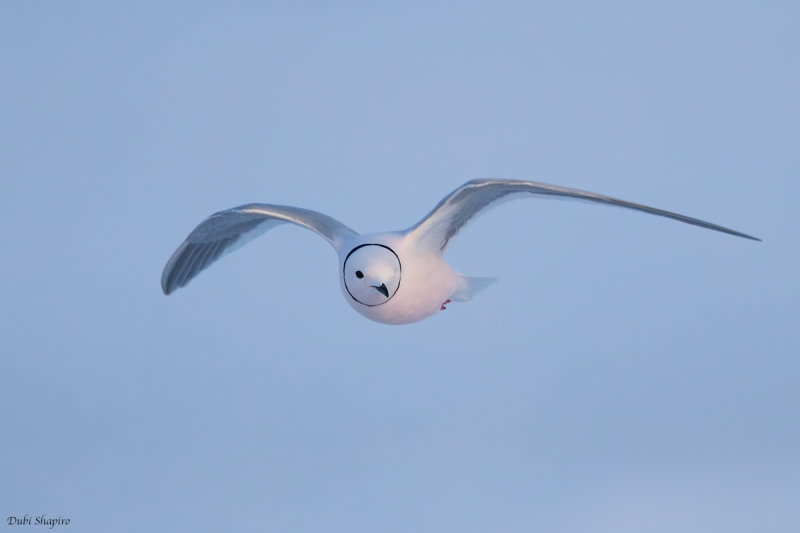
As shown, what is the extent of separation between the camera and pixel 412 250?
24.1 ft

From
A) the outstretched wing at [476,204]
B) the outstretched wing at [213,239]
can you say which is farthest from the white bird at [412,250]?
the outstretched wing at [213,239]

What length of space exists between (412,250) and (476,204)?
0.53 m

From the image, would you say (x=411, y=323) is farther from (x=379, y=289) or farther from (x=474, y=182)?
(x=474, y=182)

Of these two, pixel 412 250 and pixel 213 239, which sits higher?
pixel 213 239

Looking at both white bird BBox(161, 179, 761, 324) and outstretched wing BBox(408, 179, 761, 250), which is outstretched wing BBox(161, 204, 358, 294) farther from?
outstretched wing BBox(408, 179, 761, 250)

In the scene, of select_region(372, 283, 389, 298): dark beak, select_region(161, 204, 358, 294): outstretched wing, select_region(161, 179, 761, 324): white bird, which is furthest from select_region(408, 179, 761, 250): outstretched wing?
select_region(161, 204, 358, 294): outstretched wing

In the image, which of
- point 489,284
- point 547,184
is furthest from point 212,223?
point 547,184

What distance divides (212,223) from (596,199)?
311cm

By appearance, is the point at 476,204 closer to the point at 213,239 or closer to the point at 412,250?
the point at 412,250

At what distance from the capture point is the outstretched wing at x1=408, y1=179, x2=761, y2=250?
6.79 metres

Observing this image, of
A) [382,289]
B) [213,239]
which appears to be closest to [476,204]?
[382,289]

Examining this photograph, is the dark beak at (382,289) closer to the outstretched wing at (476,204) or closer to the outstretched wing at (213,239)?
the outstretched wing at (476,204)

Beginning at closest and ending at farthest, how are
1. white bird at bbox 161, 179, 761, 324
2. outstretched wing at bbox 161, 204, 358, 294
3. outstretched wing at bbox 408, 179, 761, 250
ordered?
outstretched wing at bbox 408, 179, 761, 250 < white bird at bbox 161, 179, 761, 324 < outstretched wing at bbox 161, 204, 358, 294

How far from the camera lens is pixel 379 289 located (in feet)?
23.3
